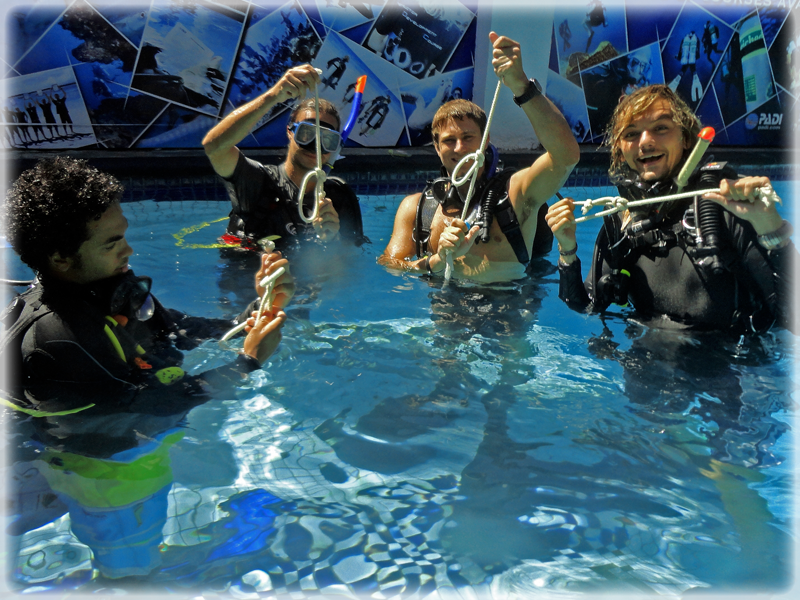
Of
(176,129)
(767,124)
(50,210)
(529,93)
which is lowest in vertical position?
(50,210)

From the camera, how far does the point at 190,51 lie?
907cm

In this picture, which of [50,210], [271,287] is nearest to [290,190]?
[271,287]

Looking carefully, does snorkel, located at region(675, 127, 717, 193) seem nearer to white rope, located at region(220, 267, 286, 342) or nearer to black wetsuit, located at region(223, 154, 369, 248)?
white rope, located at region(220, 267, 286, 342)

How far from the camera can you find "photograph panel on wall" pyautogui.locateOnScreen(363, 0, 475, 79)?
32.9 ft

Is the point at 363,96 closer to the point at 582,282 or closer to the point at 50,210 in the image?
the point at 582,282

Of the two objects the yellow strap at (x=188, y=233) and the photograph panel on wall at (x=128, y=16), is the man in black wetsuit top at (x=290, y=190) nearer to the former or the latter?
the yellow strap at (x=188, y=233)

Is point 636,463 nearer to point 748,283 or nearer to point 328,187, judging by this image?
point 748,283

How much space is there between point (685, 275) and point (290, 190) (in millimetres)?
2445

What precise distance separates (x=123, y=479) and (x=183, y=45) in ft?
28.0

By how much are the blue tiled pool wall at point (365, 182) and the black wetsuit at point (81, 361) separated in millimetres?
5616

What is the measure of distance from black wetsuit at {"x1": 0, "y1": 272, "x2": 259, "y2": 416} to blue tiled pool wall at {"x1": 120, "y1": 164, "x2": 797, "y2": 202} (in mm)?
5616

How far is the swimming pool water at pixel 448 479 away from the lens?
1.85 meters

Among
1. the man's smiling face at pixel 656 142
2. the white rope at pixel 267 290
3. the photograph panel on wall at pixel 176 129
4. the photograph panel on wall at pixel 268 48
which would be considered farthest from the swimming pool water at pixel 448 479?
the photograph panel on wall at pixel 268 48

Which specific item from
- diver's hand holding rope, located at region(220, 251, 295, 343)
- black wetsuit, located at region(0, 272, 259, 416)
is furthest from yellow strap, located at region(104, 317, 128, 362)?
diver's hand holding rope, located at region(220, 251, 295, 343)
